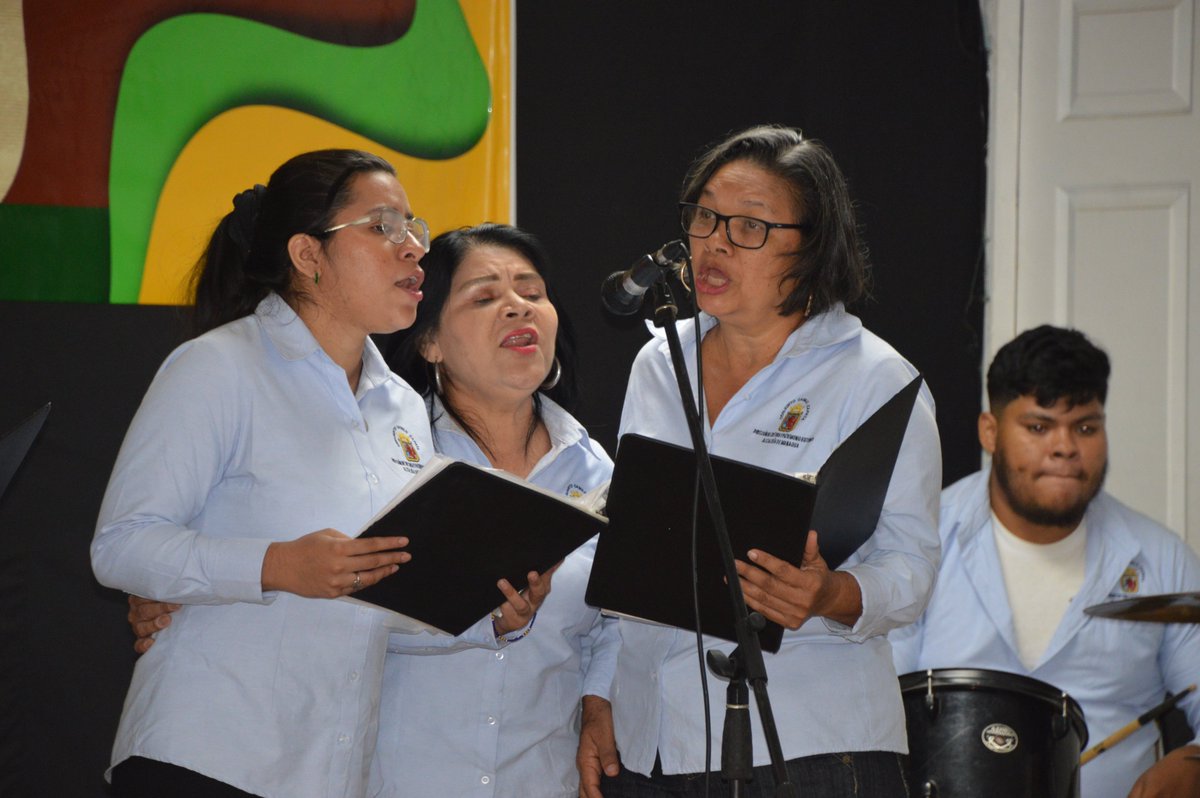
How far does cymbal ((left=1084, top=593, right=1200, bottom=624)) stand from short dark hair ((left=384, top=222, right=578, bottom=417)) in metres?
1.25

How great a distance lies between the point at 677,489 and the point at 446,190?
2.30 metres

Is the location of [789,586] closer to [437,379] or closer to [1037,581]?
[437,379]

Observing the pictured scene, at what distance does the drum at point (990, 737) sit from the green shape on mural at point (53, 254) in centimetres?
269

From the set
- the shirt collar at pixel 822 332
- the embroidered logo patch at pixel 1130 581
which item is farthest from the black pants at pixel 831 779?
the embroidered logo patch at pixel 1130 581

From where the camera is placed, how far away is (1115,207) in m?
4.36

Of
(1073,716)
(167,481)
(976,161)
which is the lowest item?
(1073,716)

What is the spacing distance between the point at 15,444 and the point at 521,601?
3.35ft

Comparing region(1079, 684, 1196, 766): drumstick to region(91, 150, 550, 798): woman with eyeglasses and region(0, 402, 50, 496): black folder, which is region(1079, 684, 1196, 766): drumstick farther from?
region(0, 402, 50, 496): black folder

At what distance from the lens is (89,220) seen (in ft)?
12.6

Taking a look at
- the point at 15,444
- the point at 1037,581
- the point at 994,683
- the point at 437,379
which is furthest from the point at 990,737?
the point at 15,444

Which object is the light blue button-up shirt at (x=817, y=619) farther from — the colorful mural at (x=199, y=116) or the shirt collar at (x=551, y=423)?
the colorful mural at (x=199, y=116)

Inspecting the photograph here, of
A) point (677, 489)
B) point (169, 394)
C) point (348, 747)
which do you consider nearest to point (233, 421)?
point (169, 394)

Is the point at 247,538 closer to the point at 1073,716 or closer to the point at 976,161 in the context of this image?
the point at 1073,716

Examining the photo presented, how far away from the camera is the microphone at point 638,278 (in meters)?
2.01
